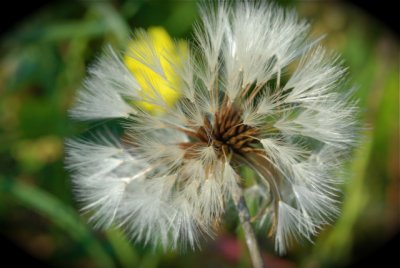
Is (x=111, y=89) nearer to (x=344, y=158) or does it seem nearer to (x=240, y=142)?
(x=240, y=142)

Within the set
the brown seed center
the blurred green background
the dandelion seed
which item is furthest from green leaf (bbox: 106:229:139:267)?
the brown seed center

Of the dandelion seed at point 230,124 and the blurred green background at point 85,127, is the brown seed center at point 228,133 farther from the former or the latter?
the blurred green background at point 85,127

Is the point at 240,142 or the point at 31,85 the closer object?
the point at 240,142

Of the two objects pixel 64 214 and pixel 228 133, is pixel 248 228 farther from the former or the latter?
pixel 64 214

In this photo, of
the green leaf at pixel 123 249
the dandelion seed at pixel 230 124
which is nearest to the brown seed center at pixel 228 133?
the dandelion seed at pixel 230 124

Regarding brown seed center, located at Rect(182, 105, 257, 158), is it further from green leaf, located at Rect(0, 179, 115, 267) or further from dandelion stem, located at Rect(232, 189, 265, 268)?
green leaf, located at Rect(0, 179, 115, 267)

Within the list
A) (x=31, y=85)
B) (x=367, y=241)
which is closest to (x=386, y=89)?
(x=367, y=241)
